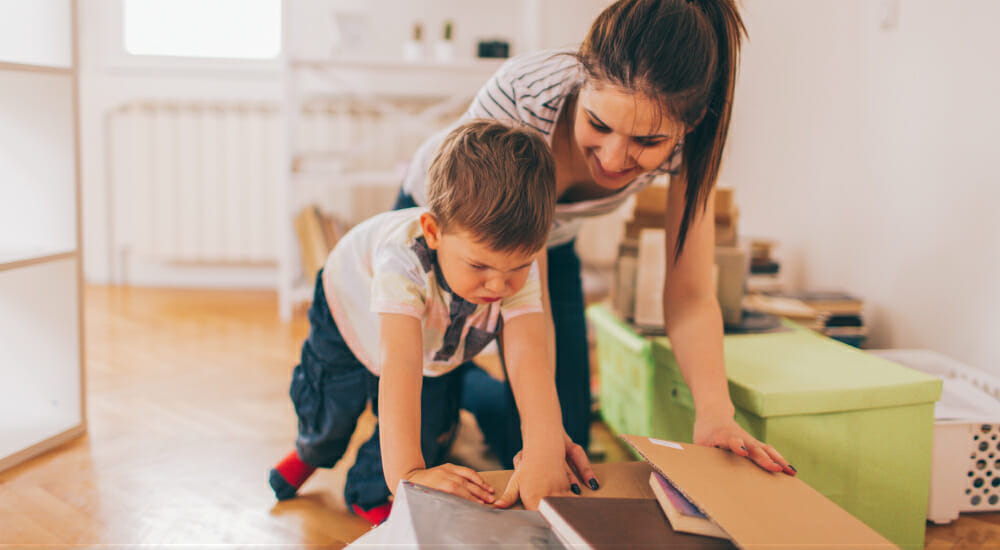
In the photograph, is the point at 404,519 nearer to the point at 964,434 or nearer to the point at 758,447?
the point at 758,447

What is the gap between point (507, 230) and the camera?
0.72 m

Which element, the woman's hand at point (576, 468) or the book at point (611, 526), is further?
the woman's hand at point (576, 468)

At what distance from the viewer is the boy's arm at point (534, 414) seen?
2.39 feet

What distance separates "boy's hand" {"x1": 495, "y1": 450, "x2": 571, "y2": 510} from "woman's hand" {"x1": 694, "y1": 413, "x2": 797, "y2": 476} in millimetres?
192

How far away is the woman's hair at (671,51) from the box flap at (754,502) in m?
0.37

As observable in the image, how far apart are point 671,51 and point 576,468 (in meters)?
0.47

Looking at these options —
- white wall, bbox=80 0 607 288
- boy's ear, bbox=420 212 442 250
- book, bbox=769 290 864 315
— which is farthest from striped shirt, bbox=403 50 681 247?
white wall, bbox=80 0 607 288

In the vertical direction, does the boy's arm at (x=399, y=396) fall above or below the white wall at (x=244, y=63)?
below

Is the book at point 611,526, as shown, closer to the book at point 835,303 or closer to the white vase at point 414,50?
the book at point 835,303

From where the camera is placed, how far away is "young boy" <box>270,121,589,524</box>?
73cm

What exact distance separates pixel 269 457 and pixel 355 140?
1.80 meters

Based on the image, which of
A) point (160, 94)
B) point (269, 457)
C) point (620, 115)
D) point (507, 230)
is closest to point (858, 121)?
point (620, 115)

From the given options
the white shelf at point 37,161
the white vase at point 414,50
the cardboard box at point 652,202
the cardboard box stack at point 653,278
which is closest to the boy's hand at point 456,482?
the cardboard box stack at point 653,278

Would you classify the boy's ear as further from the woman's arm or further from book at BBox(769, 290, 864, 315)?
book at BBox(769, 290, 864, 315)
